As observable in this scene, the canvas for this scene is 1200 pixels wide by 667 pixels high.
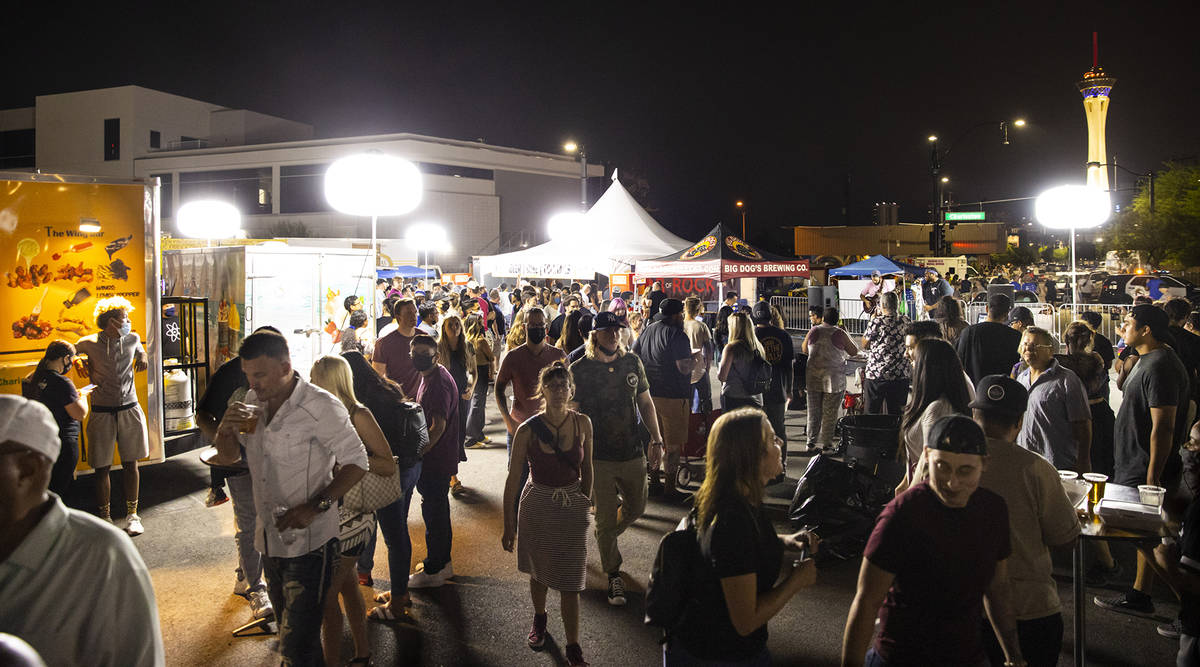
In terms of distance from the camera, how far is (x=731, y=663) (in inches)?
106

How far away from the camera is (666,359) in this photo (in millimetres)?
7590

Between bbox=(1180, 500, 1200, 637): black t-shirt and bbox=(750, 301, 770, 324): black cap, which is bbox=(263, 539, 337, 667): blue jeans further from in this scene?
bbox=(750, 301, 770, 324): black cap

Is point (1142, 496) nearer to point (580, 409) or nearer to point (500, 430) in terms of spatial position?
point (580, 409)

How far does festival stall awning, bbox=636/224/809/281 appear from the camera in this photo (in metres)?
15.0

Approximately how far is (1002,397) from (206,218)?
52.3 ft

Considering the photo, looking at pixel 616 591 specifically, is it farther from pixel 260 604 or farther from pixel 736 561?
pixel 736 561

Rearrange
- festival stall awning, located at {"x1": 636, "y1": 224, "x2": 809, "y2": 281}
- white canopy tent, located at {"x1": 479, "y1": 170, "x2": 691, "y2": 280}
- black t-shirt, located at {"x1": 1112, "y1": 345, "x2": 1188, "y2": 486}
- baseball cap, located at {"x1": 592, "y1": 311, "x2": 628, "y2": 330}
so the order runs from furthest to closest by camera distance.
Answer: white canopy tent, located at {"x1": 479, "y1": 170, "x2": 691, "y2": 280}, festival stall awning, located at {"x1": 636, "y1": 224, "x2": 809, "y2": 281}, baseball cap, located at {"x1": 592, "y1": 311, "x2": 628, "y2": 330}, black t-shirt, located at {"x1": 1112, "y1": 345, "x2": 1188, "y2": 486}

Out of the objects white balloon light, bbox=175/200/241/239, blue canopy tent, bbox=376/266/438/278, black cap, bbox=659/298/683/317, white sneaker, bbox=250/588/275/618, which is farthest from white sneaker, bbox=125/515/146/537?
blue canopy tent, bbox=376/266/438/278

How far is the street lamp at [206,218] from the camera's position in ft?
51.1

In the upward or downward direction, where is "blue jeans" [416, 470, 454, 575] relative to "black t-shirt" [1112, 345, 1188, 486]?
downward

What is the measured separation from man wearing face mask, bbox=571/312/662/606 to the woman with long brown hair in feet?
8.68

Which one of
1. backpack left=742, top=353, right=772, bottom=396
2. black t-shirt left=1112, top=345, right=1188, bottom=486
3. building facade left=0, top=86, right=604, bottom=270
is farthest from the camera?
building facade left=0, top=86, right=604, bottom=270

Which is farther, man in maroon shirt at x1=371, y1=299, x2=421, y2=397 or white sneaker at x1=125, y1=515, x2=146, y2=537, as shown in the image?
man in maroon shirt at x1=371, y1=299, x2=421, y2=397

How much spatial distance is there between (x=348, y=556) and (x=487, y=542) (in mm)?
2528
